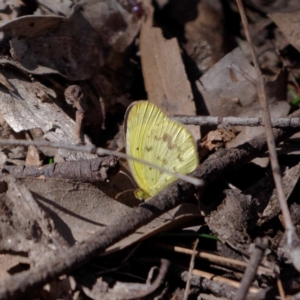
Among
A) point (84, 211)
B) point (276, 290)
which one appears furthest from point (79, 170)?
point (276, 290)

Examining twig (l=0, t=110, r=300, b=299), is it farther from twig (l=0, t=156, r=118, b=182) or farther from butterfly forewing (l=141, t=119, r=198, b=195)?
twig (l=0, t=156, r=118, b=182)

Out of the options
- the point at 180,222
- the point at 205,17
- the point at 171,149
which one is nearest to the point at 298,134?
the point at 171,149

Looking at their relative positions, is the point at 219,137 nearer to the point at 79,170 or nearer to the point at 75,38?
the point at 79,170

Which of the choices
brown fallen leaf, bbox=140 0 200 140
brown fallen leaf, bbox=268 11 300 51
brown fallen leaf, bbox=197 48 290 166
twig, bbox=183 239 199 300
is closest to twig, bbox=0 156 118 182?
twig, bbox=183 239 199 300

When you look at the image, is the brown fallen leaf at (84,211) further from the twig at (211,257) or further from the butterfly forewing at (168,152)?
the butterfly forewing at (168,152)

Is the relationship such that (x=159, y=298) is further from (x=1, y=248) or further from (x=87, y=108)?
(x=87, y=108)
